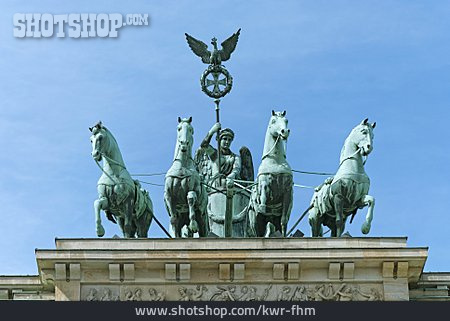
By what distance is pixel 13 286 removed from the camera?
38812mm

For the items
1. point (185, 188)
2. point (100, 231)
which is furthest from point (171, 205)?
point (100, 231)

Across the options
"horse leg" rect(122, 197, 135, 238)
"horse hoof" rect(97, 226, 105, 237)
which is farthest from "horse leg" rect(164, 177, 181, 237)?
"horse hoof" rect(97, 226, 105, 237)

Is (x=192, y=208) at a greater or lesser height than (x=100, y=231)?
greater

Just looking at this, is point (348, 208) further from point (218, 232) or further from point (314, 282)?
point (218, 232)

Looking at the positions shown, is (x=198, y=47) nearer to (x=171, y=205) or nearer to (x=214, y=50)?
(x=214, y=50)

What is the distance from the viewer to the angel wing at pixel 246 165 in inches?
1750

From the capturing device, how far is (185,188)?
128 ft

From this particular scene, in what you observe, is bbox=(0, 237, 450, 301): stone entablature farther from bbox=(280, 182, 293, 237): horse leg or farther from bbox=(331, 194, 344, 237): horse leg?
bbox=(280, 182, 293, 237): horse leg

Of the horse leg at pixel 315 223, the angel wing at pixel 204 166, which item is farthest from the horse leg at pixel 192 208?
the angel wing at pixel 204 166

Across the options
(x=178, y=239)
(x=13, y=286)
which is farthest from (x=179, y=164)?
(x=13, y=286)

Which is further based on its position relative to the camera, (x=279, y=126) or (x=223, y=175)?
(x=223, y=175)

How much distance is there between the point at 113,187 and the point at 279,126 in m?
3.57
